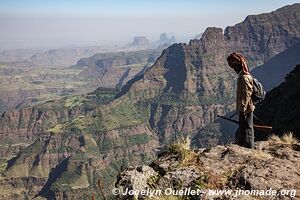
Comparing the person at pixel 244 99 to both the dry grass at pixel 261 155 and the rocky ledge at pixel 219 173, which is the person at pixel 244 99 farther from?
the dry grass at pixel 261 155

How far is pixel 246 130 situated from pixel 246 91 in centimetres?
141

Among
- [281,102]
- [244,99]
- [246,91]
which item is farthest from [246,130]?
[281,102]

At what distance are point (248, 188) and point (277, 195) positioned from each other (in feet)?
2.60

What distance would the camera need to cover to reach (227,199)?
34.0 feet

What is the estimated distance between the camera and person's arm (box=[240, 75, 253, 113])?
1423 cm

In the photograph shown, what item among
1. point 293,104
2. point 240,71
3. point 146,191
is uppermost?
point 240,71

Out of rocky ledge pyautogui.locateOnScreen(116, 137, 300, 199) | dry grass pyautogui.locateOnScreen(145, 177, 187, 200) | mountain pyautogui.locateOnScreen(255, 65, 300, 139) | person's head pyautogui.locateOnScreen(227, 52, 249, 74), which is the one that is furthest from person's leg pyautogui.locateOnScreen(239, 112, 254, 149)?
mountain pyautogui.locateOnScreen(255, 65, 300, 139)

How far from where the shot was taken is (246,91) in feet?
46.9

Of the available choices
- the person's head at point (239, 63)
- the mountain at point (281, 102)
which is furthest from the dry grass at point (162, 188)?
the mountain at point (281, 102)

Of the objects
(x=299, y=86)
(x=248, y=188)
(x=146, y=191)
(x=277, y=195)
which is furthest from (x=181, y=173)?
(x=299, y=86)

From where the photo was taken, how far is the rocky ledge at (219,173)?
10.9m

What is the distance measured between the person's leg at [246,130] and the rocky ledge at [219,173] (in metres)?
0.45

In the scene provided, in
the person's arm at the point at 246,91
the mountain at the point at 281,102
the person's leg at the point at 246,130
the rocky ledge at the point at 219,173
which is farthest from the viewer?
the mountain at the point at 281,102

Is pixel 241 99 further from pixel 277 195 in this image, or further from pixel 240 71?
pixel 277 195
